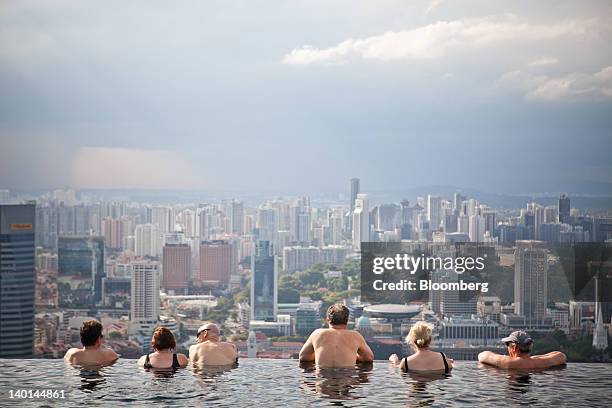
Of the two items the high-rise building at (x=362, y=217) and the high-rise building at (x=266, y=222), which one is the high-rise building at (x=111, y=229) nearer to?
the high-rise building at (x=266, y=222)

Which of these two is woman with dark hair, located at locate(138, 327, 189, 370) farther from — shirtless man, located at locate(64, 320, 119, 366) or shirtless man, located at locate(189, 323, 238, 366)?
shirtless man, located at locate(64, 320, 119, 366)

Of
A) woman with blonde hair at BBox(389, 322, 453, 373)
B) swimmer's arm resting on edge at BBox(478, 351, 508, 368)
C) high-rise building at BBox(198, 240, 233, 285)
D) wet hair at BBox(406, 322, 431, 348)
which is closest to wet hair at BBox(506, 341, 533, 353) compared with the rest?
swimmer's arm resting on edge at BBox(478, 351, 508, 368)

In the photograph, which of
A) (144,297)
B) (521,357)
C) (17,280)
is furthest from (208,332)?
(144,297)

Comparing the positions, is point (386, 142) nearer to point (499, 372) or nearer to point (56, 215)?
point (56, 215)

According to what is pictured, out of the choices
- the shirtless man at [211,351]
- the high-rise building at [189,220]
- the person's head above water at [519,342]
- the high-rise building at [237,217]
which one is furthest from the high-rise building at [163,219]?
the person's head above water at [519,342]

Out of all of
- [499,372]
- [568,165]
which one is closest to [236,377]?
[499,372]

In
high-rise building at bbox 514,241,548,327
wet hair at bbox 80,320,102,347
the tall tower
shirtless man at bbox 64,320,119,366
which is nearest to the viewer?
wet hair at bbox 80,320,102,347
